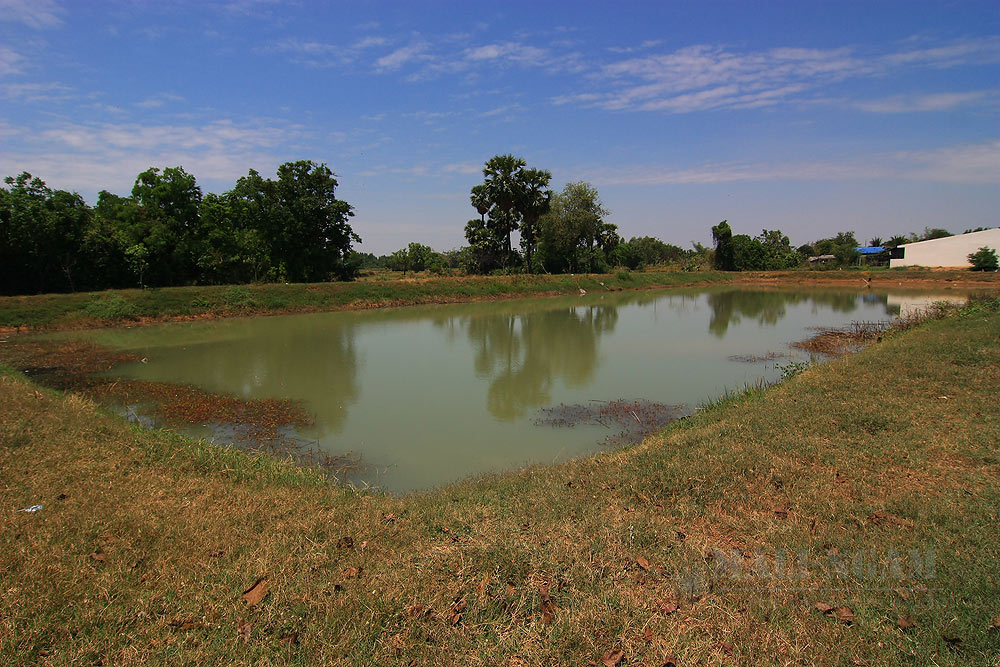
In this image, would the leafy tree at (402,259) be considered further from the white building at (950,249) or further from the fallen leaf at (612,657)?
the fallen leaf at (612,657)

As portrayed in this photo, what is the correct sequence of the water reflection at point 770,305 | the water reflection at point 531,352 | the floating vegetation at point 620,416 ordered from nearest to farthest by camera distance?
the floating vegetation at point 620,416 → the water reflection at point 531,352 → the water reflection at point 770,305

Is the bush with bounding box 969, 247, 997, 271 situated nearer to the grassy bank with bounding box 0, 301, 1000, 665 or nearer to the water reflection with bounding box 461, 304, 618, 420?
the water reflection with bounding box 461, 304, 618, 420

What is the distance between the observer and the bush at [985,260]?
40.0 m

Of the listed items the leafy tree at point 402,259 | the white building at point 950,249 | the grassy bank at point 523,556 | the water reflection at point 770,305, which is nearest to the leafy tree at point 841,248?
the white building at point 950,249

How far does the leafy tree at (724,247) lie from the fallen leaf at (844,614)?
176 feet

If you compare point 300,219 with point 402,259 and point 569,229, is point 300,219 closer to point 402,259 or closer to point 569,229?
point 569,229

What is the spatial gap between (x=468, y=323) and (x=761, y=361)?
39.1 feet

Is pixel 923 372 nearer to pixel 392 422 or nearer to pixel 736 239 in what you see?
pixel 392 422

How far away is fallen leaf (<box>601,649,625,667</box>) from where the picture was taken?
2154 millimetres

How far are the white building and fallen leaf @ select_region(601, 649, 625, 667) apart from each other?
56243 mm

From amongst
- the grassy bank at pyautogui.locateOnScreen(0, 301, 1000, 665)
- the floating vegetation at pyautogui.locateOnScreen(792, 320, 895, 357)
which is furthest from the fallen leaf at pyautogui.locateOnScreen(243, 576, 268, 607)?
the floating vegetation at pyautogui.locateOnScreen(792, 320, 895, 357)

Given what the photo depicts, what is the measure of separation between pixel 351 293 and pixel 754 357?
20301 mm

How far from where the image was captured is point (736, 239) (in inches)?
2045

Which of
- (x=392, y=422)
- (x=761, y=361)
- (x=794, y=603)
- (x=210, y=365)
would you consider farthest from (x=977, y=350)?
(x=210, y=365)
